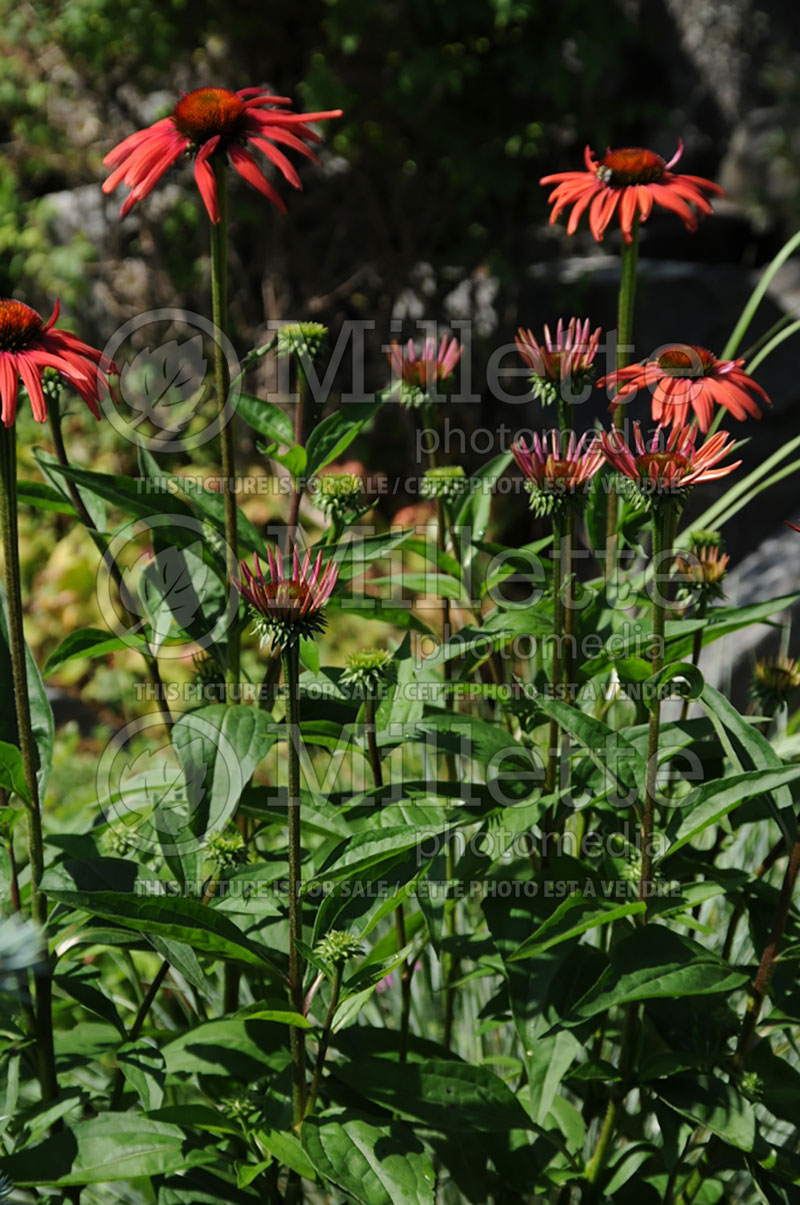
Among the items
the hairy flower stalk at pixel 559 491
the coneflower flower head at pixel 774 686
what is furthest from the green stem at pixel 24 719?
the coneflower flower head at pixel 774 686

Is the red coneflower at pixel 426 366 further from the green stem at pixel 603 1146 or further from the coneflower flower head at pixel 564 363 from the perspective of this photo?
the green stem at pixel 603 1146

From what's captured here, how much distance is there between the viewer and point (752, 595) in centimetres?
264

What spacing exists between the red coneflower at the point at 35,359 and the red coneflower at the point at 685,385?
48 cm

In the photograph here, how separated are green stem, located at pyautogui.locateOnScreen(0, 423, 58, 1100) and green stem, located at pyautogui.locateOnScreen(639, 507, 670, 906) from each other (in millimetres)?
499

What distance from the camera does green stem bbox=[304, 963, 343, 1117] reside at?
0.94m

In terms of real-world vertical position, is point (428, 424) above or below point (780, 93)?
below

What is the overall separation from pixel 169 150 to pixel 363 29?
10.4 feet

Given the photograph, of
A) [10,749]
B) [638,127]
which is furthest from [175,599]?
[638,127]

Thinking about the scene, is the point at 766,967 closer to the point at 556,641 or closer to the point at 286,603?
the point at 556,641

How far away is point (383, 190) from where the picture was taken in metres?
4.28

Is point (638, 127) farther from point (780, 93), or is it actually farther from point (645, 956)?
point (645, 956)

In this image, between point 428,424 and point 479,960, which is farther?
point 428,424

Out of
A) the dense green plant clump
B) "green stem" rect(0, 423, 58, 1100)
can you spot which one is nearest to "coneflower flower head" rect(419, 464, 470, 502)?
the dense green plant clump

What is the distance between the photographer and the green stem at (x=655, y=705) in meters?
0.93
